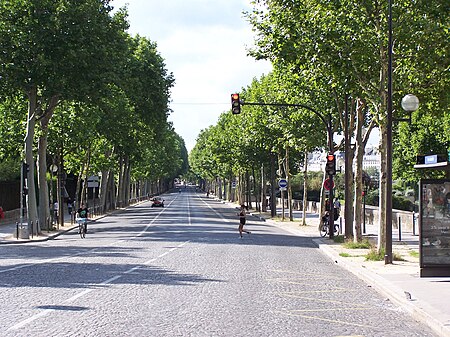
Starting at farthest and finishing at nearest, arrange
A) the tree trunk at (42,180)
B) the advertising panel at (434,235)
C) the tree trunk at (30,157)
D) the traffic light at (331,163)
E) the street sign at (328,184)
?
the tree trunk at (42,180)
the tree trunk at (30,157)
the street sign at (328,184)
the traffic light at (331,163)
the advertising panel at (434,235)

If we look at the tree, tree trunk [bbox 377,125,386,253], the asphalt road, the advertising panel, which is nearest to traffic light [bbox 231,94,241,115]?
the asphalt road

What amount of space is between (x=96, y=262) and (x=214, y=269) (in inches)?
153

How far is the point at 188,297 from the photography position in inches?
535

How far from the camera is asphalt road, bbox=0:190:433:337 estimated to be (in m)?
10.4

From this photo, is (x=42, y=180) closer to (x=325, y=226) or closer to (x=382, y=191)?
(x=325, y=226)

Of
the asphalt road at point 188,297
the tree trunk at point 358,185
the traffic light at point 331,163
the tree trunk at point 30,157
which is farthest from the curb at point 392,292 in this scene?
the tree trunk at point 30,157

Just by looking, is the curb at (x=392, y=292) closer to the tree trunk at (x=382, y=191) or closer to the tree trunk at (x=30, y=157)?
the tree trunk at (x=382, y=191)

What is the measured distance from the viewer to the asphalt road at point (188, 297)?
1038 centimetres

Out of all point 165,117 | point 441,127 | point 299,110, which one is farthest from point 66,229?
point 441,127

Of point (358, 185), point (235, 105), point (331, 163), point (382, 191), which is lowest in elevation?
point (382, 191)

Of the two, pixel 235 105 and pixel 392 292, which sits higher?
pixel 235 105

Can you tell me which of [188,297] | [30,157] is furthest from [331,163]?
[188,297]

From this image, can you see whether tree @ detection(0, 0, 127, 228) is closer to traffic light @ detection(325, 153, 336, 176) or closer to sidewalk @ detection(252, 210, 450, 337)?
traffic light @ detection(325, 153, 336, 176)

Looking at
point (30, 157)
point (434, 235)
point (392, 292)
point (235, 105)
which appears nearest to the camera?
point (392, 292)
